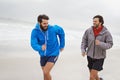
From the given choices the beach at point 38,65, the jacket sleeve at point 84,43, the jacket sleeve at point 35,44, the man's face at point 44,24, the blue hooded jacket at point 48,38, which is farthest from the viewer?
the beach at point 38,65

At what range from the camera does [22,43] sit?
19.0 meters

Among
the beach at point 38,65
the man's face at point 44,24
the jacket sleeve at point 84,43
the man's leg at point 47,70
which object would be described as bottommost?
the beach at point 38,65

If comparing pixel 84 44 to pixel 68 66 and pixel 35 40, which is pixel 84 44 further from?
pixel 68 66

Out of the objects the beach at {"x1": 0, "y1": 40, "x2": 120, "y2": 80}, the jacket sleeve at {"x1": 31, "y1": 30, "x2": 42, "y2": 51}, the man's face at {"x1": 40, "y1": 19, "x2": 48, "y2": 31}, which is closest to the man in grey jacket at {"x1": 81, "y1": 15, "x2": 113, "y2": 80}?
the man's face at {"x1": 40, "y1": 19, "x2": 48, "y2": 31}

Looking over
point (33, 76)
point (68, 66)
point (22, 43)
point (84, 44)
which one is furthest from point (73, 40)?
point (84, 44)

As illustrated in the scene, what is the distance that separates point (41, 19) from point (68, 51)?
8.60m

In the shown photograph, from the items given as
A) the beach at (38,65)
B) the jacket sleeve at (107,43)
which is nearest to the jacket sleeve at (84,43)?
the jacket sleeve at (107,43)

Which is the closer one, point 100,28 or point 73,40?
point 100,28

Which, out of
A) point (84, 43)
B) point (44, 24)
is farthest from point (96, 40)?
point (44, 24)

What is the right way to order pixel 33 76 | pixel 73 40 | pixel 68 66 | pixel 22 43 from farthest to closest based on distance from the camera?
1. pixel 73 40
2. pixel 22 43
3. pixel 68 66
4. pixel 33 76

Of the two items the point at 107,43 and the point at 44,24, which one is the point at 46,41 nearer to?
the point at 44,24

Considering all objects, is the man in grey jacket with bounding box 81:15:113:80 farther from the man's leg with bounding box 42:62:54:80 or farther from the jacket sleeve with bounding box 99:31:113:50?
the man's leg with bounding box 42:62:54:80

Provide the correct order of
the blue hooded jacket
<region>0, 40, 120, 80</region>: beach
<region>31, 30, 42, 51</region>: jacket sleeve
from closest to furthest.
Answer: <region>31, 30, 42, 51</region>: jacket sleeve → the blue hooded jacket → <region>0, 40, 120, 80</region>: beach

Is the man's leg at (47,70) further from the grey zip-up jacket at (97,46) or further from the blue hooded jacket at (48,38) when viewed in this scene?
the grey zip-up jacket at (97,46)
